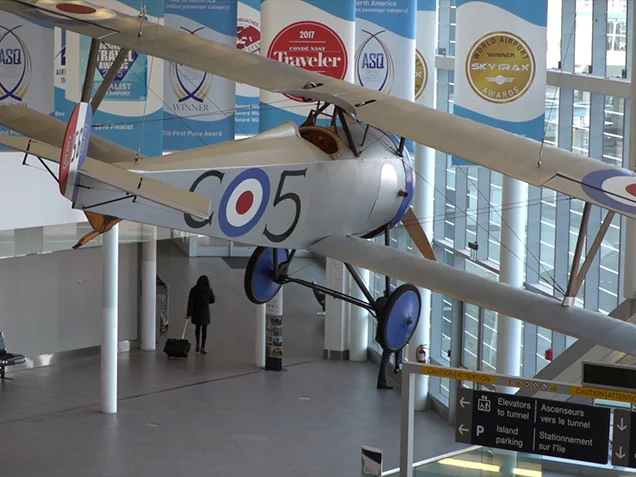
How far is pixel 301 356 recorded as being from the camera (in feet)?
69.8

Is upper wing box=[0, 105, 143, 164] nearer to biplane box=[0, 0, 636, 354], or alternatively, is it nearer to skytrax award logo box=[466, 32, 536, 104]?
biplane box=[0, 0, 636, 354]

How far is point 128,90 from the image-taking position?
1520 centimetres

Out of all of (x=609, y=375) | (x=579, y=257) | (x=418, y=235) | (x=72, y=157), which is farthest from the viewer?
(x=418, y=235)

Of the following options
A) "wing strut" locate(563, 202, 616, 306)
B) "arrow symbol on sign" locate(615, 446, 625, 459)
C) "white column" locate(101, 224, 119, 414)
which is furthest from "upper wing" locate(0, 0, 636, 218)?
"white column" locate(101, 224, 119, 414)

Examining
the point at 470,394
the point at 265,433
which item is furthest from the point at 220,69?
the point at 265,433

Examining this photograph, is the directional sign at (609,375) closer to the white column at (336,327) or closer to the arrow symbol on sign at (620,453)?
the arrow symbol on sign at (620,453)

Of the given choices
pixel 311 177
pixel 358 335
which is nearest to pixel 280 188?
pixel 311 177

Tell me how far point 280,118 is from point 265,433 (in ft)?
14.1

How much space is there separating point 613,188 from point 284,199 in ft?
10.00

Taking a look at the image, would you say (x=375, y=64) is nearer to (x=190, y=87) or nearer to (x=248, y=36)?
(x=190, y=87)

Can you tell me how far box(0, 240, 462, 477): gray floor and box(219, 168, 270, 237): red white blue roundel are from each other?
5.40 metres

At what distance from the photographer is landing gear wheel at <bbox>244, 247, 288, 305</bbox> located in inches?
451

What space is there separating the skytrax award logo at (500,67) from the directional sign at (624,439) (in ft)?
16.4

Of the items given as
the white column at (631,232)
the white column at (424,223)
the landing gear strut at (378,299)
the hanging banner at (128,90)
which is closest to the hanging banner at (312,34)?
the hanging banner at (128,90)
